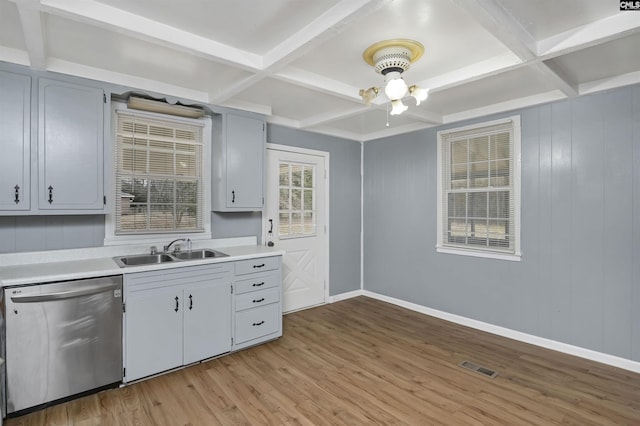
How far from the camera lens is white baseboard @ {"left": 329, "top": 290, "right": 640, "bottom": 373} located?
2949 millimetres

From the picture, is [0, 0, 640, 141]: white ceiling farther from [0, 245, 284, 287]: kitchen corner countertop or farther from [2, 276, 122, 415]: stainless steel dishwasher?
[2, 276, 122, 415]: stainless steel dishwasher

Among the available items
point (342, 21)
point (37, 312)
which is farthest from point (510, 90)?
point (37, 312)

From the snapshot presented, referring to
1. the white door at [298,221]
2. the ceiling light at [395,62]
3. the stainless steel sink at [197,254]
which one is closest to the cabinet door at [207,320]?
the stainless steel sink at [197,254]

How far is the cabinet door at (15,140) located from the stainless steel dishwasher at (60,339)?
72 cm

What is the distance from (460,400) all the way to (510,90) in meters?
2.80

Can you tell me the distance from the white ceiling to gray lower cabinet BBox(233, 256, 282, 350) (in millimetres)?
1688

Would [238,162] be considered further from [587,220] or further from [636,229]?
[636,229]

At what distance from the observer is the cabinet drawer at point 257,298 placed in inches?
127

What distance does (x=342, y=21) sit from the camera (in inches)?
74.0

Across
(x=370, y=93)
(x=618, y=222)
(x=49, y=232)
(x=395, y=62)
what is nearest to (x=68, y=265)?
(x=49, y=232)

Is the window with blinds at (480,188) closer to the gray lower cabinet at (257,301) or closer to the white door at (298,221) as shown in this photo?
the white door at (298,221)

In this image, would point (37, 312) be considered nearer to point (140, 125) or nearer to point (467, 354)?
point (140, 125)

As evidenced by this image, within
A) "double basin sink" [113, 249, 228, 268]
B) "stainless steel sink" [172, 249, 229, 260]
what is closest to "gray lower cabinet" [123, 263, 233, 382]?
"double basin sink" [113, 249, 228, 268]

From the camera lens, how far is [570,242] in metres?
3.21
